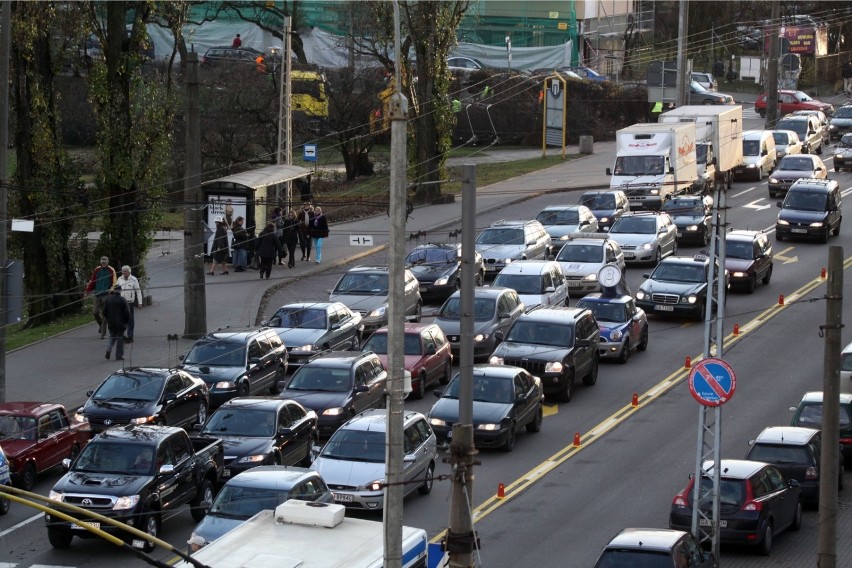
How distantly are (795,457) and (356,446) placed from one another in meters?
7.77

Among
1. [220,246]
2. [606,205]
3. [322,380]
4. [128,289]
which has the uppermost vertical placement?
[606,205]

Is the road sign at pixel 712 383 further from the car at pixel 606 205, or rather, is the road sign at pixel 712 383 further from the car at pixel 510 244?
the car at pixel 606 205

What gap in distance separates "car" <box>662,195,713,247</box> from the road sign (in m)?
24.2

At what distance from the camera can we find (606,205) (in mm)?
46688

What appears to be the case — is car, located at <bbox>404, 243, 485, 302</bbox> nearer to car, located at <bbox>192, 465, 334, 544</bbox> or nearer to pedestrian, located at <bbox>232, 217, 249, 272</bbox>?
pedestrian, located at <bbox>232, 217, 249, 272</bbox>

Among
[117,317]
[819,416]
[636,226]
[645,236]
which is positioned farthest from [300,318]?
[636,226]

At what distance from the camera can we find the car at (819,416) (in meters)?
26.0

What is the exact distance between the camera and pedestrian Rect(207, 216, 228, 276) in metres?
40.1

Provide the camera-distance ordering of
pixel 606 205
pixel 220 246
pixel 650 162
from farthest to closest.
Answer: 1. pixel 650 162
2. pixel 606 205
3. pixel 220 246

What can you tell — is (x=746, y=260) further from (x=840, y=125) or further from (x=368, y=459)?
(x=840, y=125)

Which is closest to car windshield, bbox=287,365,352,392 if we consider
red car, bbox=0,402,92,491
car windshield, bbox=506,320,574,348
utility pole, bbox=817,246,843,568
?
red car, bbox=0,402,92,491

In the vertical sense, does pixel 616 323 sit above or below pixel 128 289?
below

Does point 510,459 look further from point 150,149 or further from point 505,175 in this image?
point 505,175

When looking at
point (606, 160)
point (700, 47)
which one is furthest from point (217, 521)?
point (700, 47)
